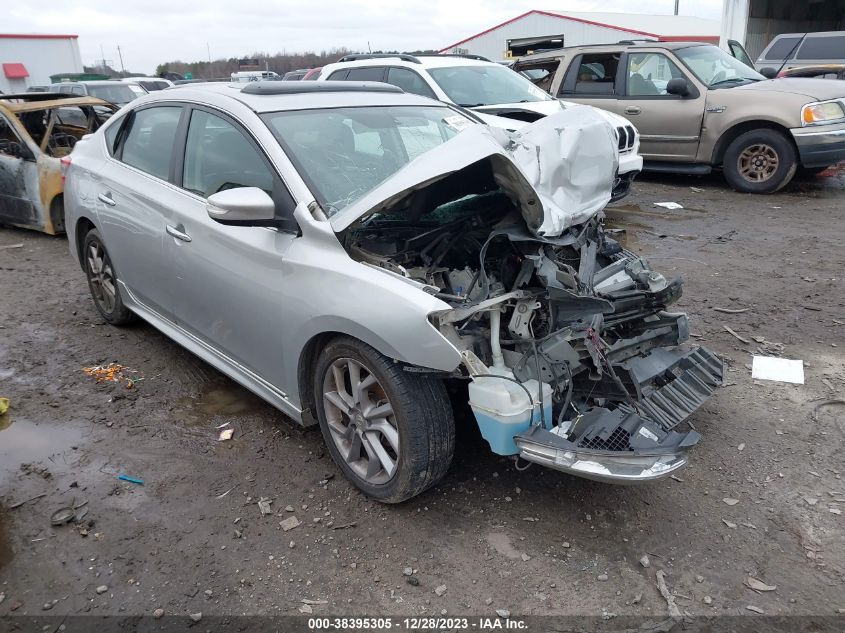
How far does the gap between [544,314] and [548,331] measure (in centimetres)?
10

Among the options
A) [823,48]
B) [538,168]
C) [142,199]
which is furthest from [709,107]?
[142,199]

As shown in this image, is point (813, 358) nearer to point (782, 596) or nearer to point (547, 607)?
point (782, 596)

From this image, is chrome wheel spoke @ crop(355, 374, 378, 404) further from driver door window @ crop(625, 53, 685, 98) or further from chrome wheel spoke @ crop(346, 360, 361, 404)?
driver door window @ crop(625, 53, 685, 98)

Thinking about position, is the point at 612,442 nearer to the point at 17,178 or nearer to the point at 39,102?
the point at 17,178

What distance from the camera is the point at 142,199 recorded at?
395 centimetres

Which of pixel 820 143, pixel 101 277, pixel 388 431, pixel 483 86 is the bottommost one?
pixel 388 431

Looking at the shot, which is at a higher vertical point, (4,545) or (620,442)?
(620,442)

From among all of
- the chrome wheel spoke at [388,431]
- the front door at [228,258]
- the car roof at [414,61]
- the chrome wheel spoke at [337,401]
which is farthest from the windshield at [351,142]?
the car roof at [414,61]

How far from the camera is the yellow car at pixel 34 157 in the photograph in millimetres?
7324

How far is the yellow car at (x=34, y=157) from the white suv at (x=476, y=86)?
3.36m

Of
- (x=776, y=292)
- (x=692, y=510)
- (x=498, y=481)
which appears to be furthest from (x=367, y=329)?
(x=776, y=292)

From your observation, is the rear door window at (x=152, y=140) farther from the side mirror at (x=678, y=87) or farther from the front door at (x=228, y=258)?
the side mirror at (x=678, y=87)

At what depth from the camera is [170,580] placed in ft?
8.59

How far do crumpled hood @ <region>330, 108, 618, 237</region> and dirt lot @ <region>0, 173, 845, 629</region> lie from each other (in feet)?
4.20
